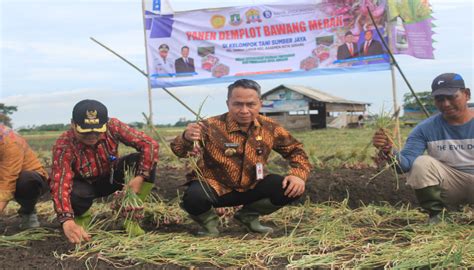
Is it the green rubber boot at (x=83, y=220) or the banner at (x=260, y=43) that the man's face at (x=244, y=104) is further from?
the banner at (x=260, y=43)

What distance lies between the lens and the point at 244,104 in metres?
3.14

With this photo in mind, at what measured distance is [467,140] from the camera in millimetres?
3316

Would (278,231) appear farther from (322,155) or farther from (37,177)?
(322,155)

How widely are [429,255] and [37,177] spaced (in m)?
2.61

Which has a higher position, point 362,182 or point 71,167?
point 71,167

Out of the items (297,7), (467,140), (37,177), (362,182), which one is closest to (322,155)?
(362,182)

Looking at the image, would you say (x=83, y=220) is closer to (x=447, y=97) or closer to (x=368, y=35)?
(x=447, y=97)

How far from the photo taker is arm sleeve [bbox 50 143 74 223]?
9.43 ft

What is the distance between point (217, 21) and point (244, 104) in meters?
4.56

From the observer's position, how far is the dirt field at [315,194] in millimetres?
2777

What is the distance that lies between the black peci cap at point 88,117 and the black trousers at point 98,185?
0.45 metres

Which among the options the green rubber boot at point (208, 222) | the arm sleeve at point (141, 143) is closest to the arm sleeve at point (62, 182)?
the arm sleeve at point (141, 143)

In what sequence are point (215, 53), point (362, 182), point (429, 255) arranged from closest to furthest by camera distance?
point (429, 255) < point (362, 182) < point (215, 53)

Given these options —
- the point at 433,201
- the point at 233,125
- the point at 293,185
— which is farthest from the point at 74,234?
the point at 433,201
